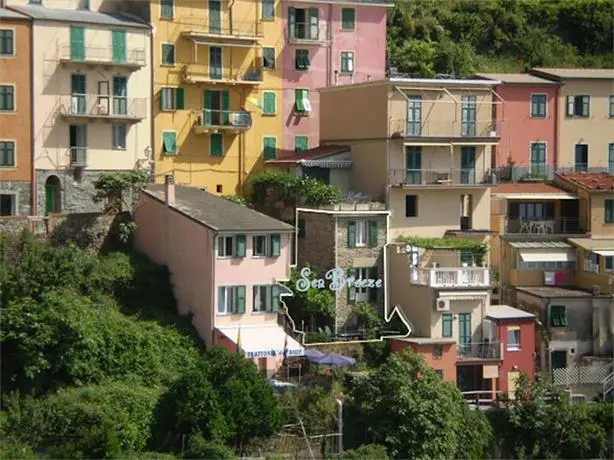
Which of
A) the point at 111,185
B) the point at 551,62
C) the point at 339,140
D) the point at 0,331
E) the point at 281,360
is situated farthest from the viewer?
the point at 551,62

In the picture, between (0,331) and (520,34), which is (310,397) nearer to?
(0,331)

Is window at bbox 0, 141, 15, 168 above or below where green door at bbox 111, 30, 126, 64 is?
below

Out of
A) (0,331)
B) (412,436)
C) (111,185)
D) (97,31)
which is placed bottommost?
(412,436)

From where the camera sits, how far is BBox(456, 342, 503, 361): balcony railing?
163 ft

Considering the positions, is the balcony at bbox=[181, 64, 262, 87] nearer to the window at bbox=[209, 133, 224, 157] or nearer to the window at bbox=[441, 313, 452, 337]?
the window at bbox=[209, 133, 224, 157]

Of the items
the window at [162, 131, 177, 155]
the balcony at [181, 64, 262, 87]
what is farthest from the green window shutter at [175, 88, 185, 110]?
the window at [162, 131, 177, 155]

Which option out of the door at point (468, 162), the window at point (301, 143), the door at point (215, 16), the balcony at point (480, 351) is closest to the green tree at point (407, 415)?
the balcony at point (480, 351)

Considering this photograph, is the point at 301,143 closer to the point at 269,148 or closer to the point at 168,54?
the point at 269,148

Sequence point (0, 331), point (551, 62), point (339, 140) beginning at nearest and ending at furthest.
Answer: point (0, 331)
point (339, 140)
point (551, 62)

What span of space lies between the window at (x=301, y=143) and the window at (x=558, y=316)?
1112cm

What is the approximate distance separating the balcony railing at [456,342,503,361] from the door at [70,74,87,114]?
14219 mm

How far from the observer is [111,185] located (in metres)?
50.5

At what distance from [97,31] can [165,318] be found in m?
10.4

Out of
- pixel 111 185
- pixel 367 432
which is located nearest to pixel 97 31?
pixel 111 185
